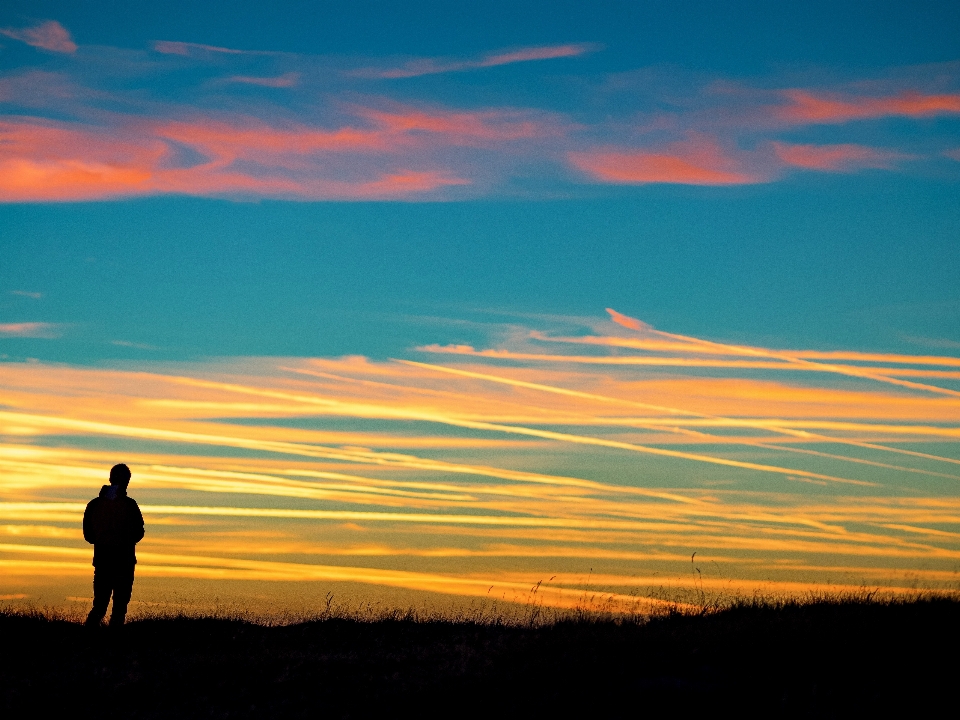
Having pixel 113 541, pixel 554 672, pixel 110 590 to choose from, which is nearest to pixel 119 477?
pixel 113 541

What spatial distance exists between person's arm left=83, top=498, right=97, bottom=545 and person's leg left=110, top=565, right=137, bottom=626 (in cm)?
64

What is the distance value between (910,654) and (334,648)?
26.3ft

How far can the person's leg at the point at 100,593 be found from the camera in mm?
15188

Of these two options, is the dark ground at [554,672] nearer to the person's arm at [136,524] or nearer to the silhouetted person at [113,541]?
the silhouetted person at [113,541]

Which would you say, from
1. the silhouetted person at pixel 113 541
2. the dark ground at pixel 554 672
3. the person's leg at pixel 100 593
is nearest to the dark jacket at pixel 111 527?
the silhouetted person at pixel 113 541

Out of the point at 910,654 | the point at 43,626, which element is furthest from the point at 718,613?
the point at 43,626

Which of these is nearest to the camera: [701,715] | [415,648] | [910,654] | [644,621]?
[701,715]

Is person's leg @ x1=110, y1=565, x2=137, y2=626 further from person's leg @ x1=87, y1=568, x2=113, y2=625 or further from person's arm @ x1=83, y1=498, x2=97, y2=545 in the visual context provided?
person's arm @ x1=83, y1=498, x2=97, y2=545

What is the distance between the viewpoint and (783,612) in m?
14.3

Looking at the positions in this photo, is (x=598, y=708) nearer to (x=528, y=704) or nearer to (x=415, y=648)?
(x=528, y=704)

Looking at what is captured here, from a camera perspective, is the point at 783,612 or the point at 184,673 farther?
the point at 783,612

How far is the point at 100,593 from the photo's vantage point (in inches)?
600

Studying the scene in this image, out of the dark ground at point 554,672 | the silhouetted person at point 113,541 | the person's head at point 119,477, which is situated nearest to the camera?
the dark ground at point 554,672

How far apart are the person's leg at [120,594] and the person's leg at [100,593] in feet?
0.37
